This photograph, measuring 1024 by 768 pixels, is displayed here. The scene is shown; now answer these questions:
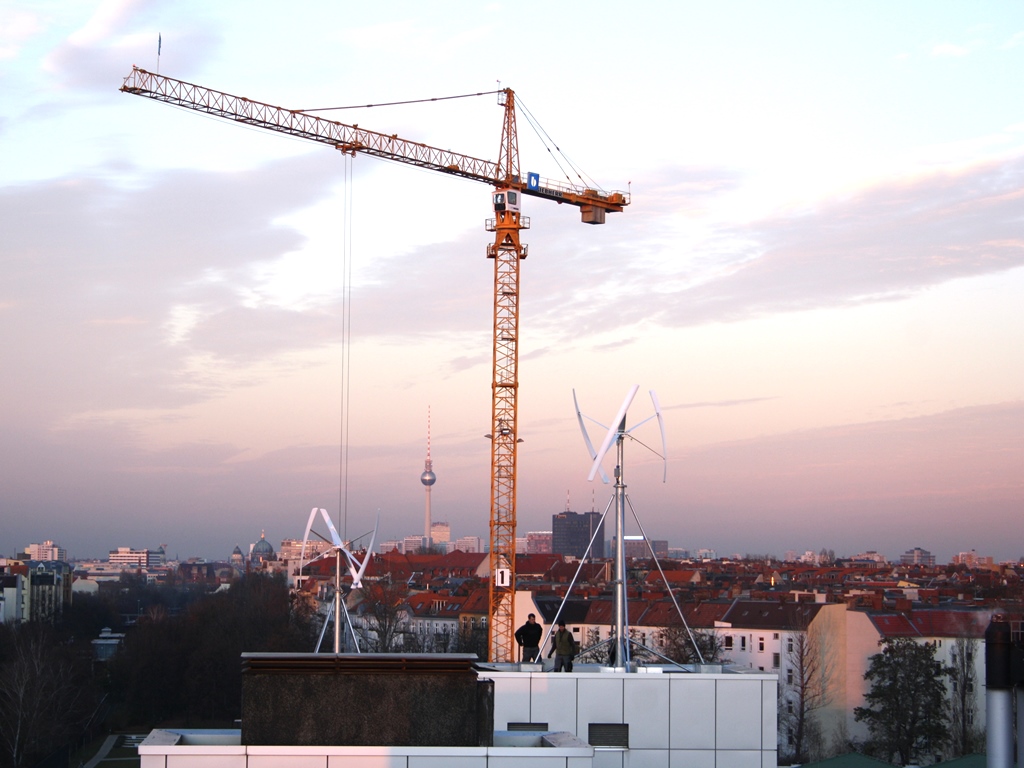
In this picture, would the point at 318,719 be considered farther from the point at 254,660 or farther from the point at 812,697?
the point at 812,697

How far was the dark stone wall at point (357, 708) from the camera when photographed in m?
17.5

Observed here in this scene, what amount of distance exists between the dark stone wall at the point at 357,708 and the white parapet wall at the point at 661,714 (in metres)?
8.95

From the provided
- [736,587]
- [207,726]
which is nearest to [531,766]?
[207,726]

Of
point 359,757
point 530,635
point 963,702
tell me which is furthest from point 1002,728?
point 963,702

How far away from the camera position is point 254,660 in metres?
18.1

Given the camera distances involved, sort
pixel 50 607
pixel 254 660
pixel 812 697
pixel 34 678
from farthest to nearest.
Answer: pixel 50 607, pixel 812 697, pixel 34 678, pixel 254 660

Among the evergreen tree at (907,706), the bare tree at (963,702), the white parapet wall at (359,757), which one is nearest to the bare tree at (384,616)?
the evergreen tree at (907,706)

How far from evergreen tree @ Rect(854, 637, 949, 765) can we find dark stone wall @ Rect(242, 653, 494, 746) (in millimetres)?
69995

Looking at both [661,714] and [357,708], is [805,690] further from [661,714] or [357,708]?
[357,708]

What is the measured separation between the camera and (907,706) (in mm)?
84375

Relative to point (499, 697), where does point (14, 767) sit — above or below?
below

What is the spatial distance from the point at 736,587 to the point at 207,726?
7467 centimetres

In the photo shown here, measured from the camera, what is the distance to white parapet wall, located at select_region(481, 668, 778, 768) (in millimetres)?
26250

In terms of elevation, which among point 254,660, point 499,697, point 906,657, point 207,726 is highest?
point 254,660
